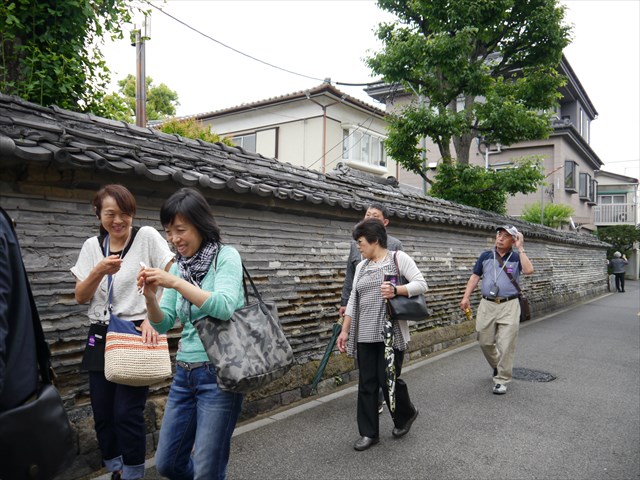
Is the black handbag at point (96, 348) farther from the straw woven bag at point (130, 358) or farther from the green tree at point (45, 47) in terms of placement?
the green tree at point (45, 47)

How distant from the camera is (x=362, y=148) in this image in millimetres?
24641

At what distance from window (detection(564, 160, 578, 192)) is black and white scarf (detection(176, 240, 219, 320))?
30.7m

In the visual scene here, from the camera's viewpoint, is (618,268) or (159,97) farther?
(159,97)

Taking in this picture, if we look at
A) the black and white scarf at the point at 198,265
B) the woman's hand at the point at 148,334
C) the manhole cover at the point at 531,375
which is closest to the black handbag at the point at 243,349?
the black and white scarf at the point at 198,265

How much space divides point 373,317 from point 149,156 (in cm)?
257

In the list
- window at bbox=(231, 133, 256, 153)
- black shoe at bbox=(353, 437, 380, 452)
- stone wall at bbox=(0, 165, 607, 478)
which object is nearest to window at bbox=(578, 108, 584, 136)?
window at bbox=(231, 133, 256, 153)

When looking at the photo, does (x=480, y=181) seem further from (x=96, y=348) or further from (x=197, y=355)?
(x=197, y=355)

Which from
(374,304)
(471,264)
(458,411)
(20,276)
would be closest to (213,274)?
(20,276)

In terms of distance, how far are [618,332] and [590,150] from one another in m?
24.7

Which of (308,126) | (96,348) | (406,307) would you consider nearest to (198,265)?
(96,348)

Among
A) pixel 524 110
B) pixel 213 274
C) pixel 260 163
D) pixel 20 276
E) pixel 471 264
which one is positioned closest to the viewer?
pixel 20 276

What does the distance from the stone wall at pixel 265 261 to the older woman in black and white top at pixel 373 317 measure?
58.2 inches

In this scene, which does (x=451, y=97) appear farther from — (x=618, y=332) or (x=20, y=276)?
(x=20, y=276)

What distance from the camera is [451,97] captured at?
14.0 meters
